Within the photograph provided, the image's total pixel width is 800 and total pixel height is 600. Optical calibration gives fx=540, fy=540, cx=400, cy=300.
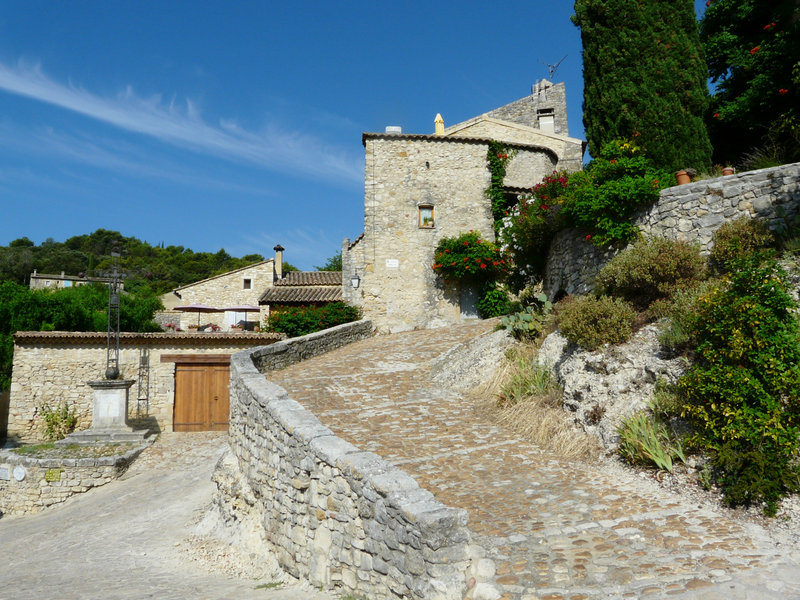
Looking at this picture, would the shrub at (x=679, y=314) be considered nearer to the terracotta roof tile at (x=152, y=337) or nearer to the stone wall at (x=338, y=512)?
the stone wall at (x=338, y=512)

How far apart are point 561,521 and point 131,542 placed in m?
7.22

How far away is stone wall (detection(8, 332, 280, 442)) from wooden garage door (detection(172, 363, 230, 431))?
23cm

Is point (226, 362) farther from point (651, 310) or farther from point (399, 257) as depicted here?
point (651, 310)

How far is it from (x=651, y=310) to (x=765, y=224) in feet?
7.82

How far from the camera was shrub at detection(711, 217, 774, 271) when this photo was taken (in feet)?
25.9

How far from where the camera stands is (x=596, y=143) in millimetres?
11906

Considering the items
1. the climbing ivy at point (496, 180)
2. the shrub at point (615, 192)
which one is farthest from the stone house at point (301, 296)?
the shrub at point (615, 192)

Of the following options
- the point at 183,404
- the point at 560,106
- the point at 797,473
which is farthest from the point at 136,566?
the point at 560,106

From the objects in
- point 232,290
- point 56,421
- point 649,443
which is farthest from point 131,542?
point 232,290

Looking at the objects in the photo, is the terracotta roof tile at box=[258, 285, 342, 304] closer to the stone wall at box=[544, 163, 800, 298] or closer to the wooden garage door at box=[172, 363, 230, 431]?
the wooden garage door at box=[172, 363, 230, 431]

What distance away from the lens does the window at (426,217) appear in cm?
1798

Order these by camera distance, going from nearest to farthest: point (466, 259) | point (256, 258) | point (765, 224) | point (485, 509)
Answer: point (485, 509) → point (765, 224) → point (466, 259) → point (256, 258)

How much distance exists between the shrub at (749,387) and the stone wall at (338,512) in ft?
8.84

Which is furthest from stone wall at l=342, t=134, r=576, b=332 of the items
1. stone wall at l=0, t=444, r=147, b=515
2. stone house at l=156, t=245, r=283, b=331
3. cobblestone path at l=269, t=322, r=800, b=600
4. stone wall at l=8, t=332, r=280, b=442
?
stone house at l=156, t=245, r=283, b=331
